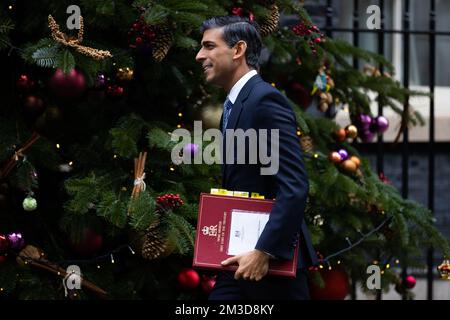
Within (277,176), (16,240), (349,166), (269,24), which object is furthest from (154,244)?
(349,166)

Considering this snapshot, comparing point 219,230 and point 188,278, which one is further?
point 188,278

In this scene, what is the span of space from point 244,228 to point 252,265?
0.51 feet

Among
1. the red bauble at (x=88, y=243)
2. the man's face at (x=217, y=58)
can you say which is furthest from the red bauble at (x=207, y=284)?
the man's face at (x=217, y=58)

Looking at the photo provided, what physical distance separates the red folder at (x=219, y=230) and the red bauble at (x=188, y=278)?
5.51 feet

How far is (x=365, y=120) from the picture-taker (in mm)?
6664

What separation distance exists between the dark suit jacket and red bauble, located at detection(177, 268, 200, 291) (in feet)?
4.96

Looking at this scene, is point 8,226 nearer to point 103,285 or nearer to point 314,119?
point 103,285

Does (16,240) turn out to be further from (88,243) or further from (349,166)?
(349,166)

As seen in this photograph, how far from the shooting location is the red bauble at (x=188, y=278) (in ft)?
18.5

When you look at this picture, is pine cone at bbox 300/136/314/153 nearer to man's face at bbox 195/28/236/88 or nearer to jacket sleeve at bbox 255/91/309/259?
man's face at bbox 195/28/236/88

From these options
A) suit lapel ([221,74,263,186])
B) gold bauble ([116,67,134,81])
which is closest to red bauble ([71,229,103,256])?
gold bauble ([116,67,134,81])

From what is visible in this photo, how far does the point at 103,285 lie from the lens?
18.1ft

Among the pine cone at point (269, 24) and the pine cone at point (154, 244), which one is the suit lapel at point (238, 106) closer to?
the pine cone at point (154, 244)
